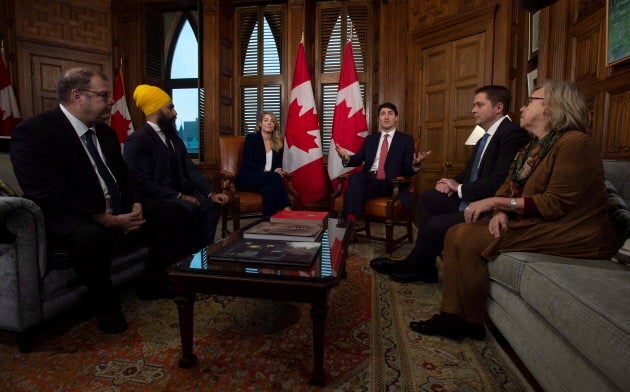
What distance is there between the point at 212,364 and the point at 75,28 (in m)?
4.93

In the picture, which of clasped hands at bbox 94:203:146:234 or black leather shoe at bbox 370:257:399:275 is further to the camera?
black leather shoe at bbox 370:257:399:275

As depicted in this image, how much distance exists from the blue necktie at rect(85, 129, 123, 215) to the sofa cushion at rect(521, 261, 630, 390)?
1.94 metres

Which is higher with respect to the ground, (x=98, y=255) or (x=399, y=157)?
Answer: (x=399, y=157)

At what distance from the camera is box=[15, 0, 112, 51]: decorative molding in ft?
14.7

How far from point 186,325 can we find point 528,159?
161 cm

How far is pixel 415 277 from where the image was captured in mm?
2410

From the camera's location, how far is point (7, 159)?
7.27ft

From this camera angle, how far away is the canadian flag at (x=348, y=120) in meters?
4.41

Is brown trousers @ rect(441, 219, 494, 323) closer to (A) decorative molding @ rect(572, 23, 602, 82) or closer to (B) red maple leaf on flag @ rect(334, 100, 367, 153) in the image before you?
(A) decorative molding @ rect(572, 23, 602, 82)

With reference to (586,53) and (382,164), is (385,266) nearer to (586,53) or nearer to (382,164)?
(382,164)

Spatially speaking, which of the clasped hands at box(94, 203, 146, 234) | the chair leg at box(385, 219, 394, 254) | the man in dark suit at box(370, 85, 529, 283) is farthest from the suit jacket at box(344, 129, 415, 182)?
the clasped hands at box(94, 203, 146, 234)

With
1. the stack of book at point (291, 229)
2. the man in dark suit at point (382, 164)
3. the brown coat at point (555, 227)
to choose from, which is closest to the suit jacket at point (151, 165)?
the stack of book at point (291, 229)

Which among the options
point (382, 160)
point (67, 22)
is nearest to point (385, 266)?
point (382, 160)

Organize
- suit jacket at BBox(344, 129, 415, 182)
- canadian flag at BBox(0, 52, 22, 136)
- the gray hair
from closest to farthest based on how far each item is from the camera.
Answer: the gray hair < suit jacket at BBox(344, 129, 415, 182) < canadian flag at BBox(0, 52, 22, 136)
